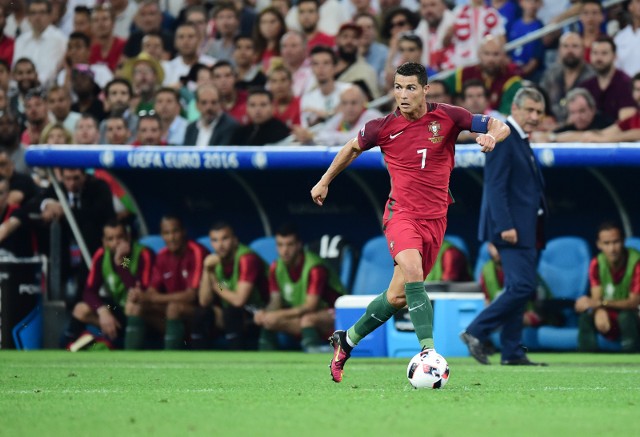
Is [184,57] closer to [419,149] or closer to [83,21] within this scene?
[83,21]

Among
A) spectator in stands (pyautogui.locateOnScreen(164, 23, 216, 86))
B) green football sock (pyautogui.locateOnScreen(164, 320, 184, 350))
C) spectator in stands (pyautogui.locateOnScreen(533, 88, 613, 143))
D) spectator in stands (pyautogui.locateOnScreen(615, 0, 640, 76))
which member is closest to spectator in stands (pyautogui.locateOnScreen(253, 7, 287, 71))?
spectator in stands (pyautogui.locateOnScreen(164, 23, 216, 86))

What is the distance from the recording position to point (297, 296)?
538 inches

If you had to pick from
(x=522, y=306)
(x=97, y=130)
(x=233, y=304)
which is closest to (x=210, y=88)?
(x=97, y=130)

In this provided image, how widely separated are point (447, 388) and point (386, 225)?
1.05 m

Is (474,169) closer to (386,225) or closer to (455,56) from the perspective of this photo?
(455,56)

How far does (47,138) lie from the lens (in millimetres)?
15312

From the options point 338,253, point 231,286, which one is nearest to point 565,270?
point 338,253

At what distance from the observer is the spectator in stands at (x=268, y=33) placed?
1636 cm

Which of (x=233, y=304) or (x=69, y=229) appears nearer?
(x=233, y=304)

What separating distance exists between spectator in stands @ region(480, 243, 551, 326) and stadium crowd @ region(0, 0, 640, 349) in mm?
51

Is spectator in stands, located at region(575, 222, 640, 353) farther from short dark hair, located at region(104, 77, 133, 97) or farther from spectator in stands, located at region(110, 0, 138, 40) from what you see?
spectator in stands, located at region(110, 0, 138, 40)

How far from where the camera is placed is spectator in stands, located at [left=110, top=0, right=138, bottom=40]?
18703 mm

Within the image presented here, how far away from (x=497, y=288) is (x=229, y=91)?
4.35 metres

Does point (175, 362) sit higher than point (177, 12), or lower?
lower
